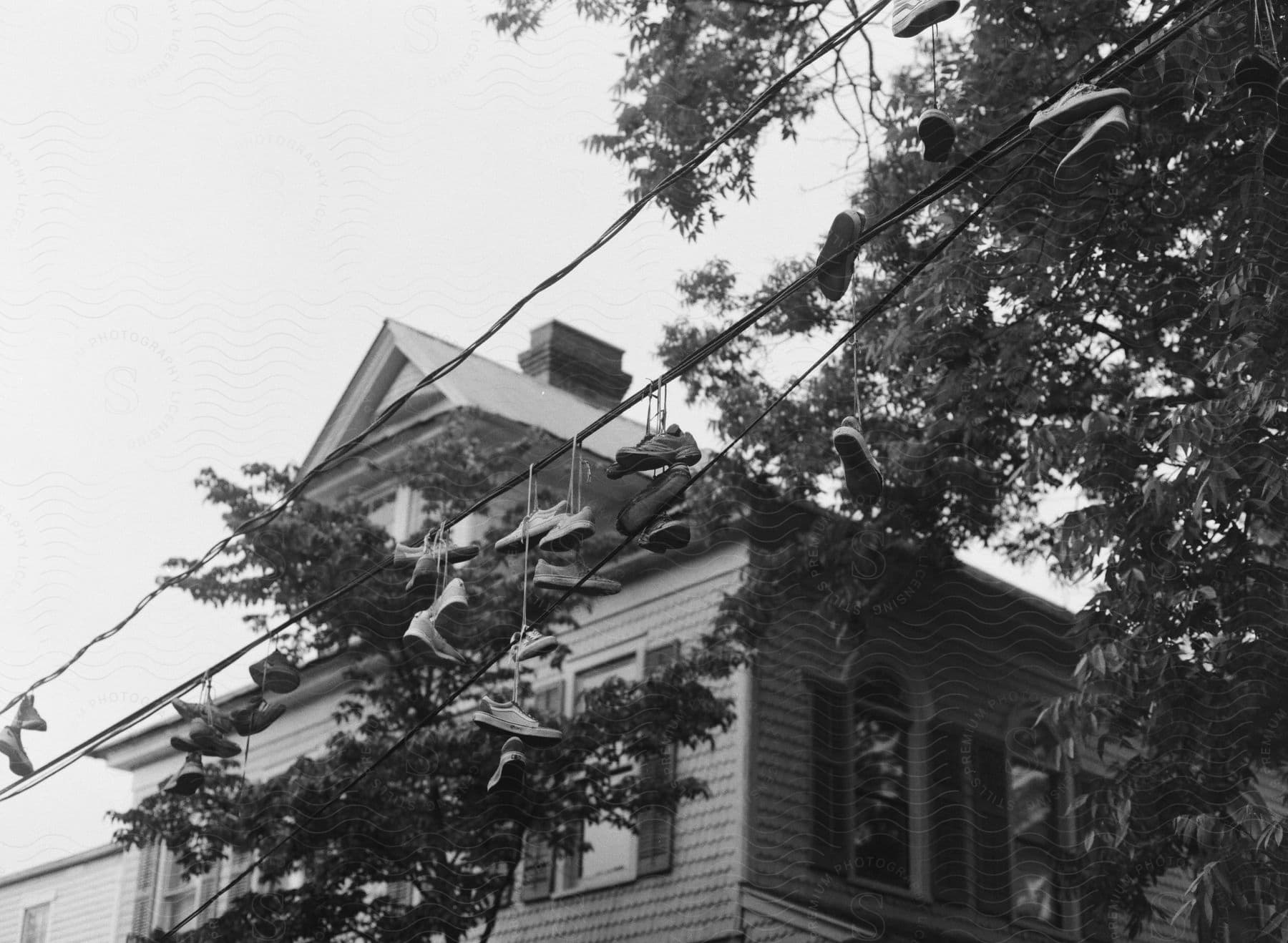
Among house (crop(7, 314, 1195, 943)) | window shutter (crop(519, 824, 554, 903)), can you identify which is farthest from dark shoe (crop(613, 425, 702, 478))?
window shutter (crop(519, 824, 554, 903))

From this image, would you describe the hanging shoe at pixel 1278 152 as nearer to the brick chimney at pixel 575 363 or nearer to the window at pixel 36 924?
the brick chimney at pixel 575 363

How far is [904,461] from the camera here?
8703 millimetres

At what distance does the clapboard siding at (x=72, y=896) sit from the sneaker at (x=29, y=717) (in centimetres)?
A: 826

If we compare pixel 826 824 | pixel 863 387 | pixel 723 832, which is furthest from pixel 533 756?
pixel 863 387

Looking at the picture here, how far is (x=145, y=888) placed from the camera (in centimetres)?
1362

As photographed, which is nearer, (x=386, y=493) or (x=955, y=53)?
(x=955, y=53)

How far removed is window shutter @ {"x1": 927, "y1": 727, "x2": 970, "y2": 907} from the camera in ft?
34.1

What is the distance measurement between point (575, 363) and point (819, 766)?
5.04 meters

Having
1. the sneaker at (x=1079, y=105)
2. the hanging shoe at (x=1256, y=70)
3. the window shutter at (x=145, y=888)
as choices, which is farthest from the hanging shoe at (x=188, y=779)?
the window shutter at (x=145, y=888)

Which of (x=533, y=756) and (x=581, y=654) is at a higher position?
(x=581, y=654)

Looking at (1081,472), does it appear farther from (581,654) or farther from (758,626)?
(581,654)

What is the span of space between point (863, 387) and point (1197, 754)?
2.97 metres

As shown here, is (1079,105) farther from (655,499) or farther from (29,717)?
(29,717)

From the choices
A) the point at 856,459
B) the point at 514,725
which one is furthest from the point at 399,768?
the point at 856,459
